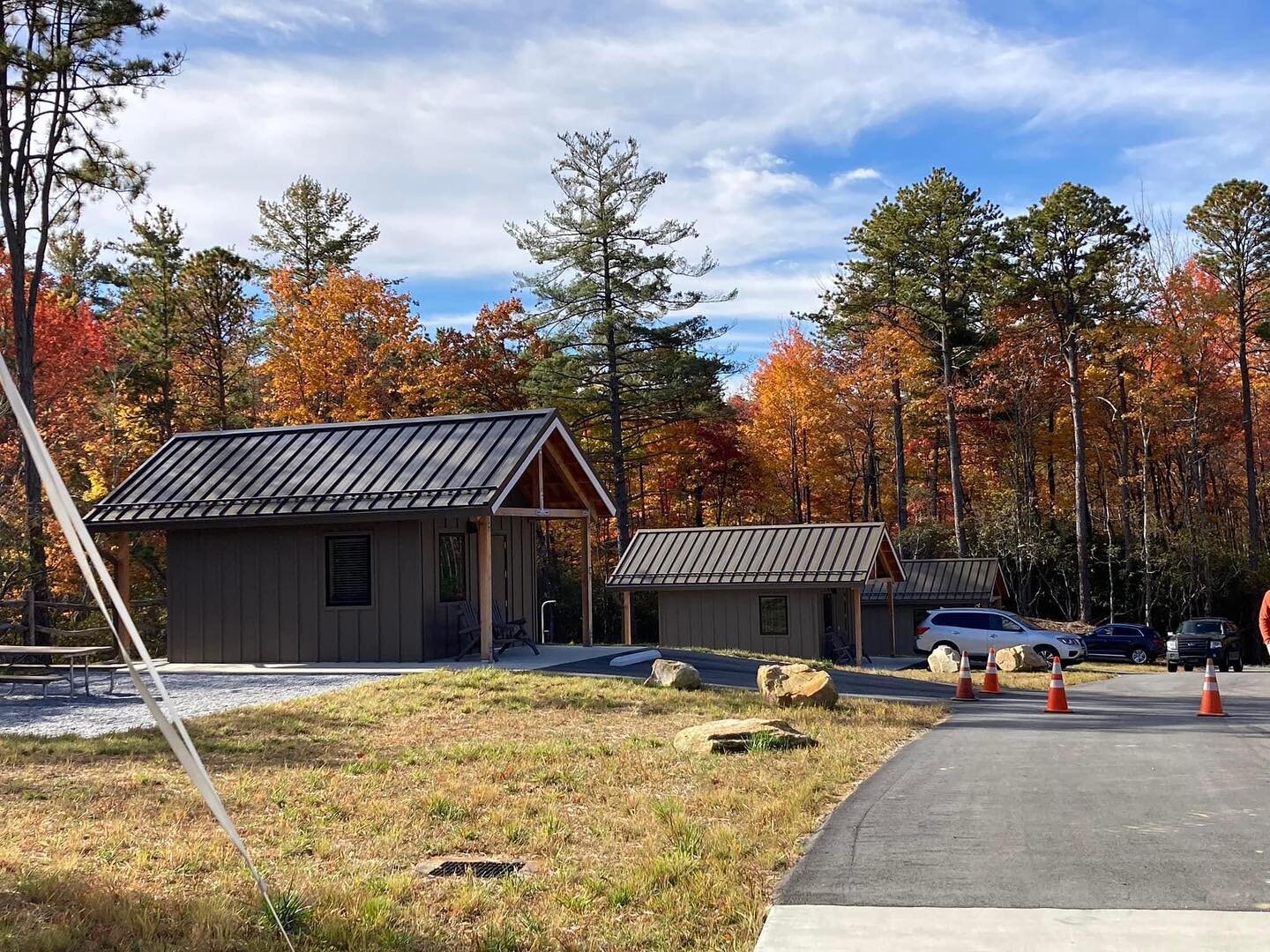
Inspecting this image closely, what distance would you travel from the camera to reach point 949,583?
38656 millimetres

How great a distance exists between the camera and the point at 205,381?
39.9m

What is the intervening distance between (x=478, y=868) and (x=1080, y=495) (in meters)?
36.9

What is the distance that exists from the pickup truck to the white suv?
2399 mm

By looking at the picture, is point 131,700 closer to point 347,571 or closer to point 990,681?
point 347,571

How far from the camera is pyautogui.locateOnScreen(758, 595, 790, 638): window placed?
1188 inches

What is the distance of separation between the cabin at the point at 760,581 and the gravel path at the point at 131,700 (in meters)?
14.3

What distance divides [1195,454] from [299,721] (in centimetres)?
3854

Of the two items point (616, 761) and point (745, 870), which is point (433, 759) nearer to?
point (616, 761)

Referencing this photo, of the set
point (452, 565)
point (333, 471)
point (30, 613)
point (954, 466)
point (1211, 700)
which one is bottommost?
point (1211, 700)

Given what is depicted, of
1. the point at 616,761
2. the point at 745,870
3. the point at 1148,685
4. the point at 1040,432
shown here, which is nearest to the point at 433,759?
the point at 616,761

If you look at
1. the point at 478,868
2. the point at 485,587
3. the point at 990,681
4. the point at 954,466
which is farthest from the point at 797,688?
the point at 954,466

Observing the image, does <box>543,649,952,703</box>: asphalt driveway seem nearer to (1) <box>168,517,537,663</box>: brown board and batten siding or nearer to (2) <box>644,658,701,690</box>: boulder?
(2) <box>644,658,701,690</box>: boulder

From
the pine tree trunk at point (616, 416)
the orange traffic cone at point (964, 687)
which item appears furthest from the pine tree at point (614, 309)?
the orange traffic cone at point (964, 687)

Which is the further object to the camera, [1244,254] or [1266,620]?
[1244,254]
